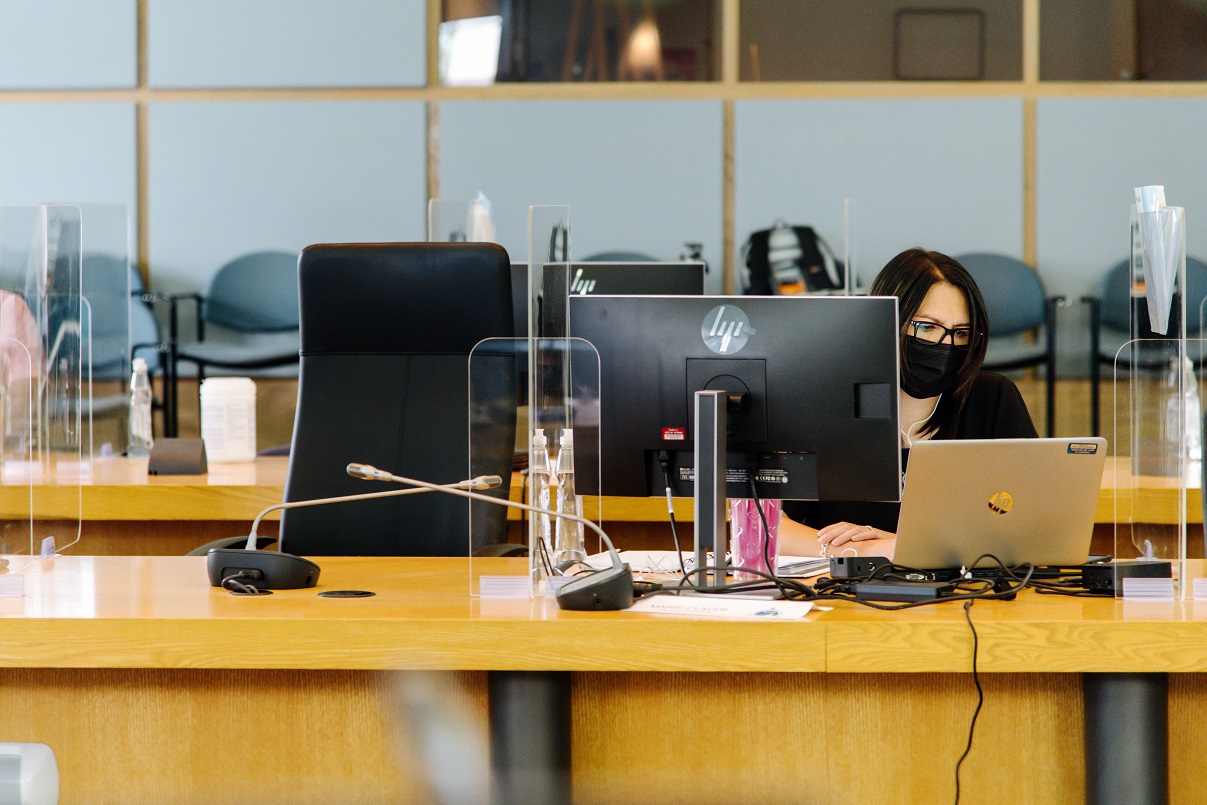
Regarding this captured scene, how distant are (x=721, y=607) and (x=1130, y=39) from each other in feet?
14.4

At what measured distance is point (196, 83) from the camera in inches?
199

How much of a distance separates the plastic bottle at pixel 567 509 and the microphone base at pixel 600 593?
0.16 metres

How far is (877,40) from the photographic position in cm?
497

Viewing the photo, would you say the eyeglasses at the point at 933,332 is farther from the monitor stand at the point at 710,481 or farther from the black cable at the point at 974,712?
the black cable at the point at 974,712

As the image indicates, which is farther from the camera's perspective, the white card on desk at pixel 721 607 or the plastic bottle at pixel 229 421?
the plastic bottle at pixel 229 421

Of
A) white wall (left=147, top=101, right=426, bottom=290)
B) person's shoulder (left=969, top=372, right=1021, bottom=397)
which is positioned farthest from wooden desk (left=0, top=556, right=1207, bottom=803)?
white wall (left=147, top=101, right=426, bottom=290)

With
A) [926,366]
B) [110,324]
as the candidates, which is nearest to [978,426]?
[926,366]

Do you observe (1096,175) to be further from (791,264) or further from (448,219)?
(448,219)

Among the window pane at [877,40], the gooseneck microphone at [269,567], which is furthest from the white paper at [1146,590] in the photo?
the window pane at [877,40]

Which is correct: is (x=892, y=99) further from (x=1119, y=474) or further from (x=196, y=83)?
(x=1119, y=474)

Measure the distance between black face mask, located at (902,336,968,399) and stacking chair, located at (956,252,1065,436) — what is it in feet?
8.87

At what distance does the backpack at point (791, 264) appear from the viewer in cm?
478

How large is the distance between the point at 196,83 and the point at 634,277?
3.08 metres

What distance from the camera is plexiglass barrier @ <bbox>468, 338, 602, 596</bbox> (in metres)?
1.48
